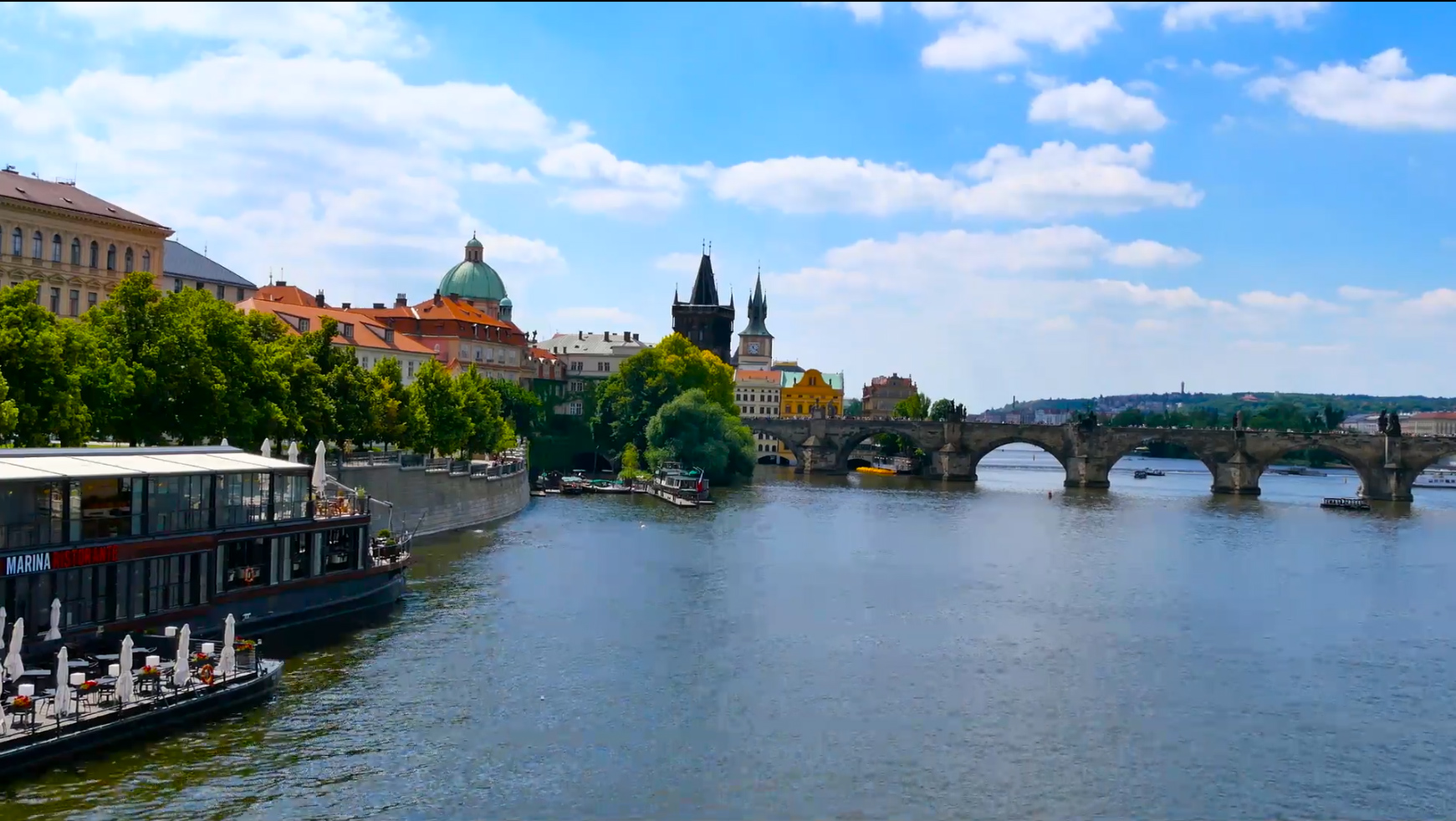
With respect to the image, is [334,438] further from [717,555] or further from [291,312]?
[291,312]

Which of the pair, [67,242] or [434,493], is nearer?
[434,493]

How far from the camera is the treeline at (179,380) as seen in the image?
46.5 meters

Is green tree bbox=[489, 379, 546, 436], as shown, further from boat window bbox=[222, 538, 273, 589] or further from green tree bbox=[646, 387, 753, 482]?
boat window bbox=[222, 538, 273, 589]

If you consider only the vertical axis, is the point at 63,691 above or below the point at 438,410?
below

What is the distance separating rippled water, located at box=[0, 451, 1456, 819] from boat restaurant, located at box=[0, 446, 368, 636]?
3752 millimetres

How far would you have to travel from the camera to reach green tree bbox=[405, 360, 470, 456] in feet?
281

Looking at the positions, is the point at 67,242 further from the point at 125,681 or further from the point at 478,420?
the point at 125,681

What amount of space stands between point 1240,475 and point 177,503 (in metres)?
123

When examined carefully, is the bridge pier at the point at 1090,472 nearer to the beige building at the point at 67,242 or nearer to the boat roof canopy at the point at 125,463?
the beige building at the point at 67,242

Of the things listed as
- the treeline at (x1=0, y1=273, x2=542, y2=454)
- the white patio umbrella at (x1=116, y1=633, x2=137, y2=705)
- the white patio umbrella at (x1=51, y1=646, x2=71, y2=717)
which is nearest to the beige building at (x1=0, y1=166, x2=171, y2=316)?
the treeline at (x1=0, y1=273, x2=542, y2=454)

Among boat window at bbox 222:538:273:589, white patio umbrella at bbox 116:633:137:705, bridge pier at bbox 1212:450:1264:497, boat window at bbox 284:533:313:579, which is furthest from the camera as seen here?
bridge pier at bbox 1212:450:1264:497

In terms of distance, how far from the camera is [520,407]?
134 meters

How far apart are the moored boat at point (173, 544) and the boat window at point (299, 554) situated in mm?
63

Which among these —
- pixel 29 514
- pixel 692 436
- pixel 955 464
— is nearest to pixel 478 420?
pixel 692 436
